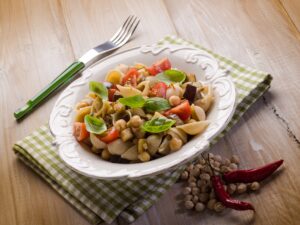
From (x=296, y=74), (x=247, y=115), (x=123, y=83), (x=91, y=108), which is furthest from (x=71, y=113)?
(x=296, y=74)

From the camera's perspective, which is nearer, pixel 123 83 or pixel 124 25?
pixel 123 83

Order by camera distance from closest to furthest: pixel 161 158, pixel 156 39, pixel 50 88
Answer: pixel 161 158, pixel 50 88, pixel 156 39

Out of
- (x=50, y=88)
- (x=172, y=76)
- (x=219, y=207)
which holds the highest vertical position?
(x=50, y=88)

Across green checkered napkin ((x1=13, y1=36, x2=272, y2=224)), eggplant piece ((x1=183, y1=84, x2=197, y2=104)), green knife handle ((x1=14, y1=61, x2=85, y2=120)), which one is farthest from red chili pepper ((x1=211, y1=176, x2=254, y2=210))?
green knife handle ((x1=14, y1=61, x2=85, y2=120))

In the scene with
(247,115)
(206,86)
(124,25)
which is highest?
(124,25)

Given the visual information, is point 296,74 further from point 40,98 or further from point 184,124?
point 40,98

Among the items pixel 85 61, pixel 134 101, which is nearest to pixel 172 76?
pixel 134 101

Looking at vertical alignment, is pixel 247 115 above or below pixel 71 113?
below

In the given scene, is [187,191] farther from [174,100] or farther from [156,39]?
[156,39]
